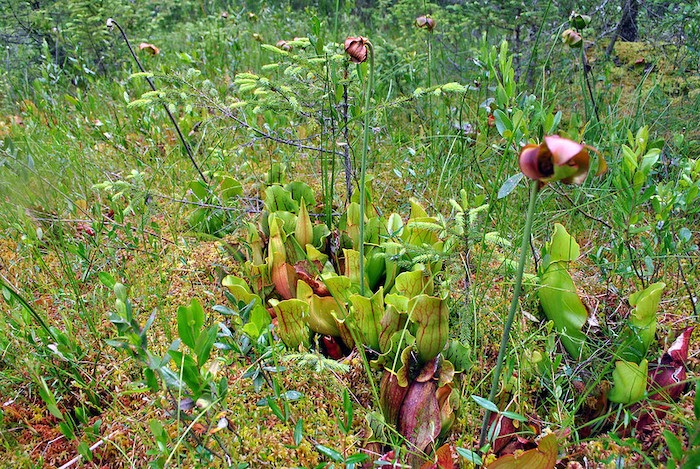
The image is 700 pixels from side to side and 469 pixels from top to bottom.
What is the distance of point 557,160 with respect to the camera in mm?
635

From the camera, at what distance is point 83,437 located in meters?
1.16

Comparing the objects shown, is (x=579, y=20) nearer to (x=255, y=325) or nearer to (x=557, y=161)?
(x=557, y=161)

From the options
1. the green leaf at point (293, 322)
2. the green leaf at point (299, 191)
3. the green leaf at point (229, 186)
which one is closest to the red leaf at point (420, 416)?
the green leaf at point (293, 322)

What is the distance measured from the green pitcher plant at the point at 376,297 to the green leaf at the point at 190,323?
0.21 metres

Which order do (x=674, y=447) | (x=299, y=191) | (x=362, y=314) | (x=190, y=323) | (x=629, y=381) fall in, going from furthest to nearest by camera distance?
(x=299, y=191)
(x=362, y=314)
(x=629, y=381)
(x=190, y=323)
(x=674, y=447)

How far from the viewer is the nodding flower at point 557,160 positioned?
2.07 feet

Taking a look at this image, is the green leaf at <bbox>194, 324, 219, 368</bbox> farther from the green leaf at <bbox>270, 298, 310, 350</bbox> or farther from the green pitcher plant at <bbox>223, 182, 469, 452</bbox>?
the green leaf at <bbox>270, 298, 310, 350</bbox>

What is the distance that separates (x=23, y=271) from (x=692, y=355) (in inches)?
84.4

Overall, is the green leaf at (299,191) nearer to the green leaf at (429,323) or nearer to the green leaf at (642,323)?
the green leaf at (429,323)

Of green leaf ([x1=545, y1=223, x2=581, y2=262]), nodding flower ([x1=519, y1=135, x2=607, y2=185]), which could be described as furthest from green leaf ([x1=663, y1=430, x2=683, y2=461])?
green leaf ([x1=545, y1=223, x2=581, y2=262])

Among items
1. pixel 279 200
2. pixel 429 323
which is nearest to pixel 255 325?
pixel 429 323

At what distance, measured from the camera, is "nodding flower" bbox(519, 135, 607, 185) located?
0.63 metres

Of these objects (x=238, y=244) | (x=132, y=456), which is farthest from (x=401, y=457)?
(x=238, y=244)

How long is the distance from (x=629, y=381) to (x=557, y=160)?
0.73 meters
